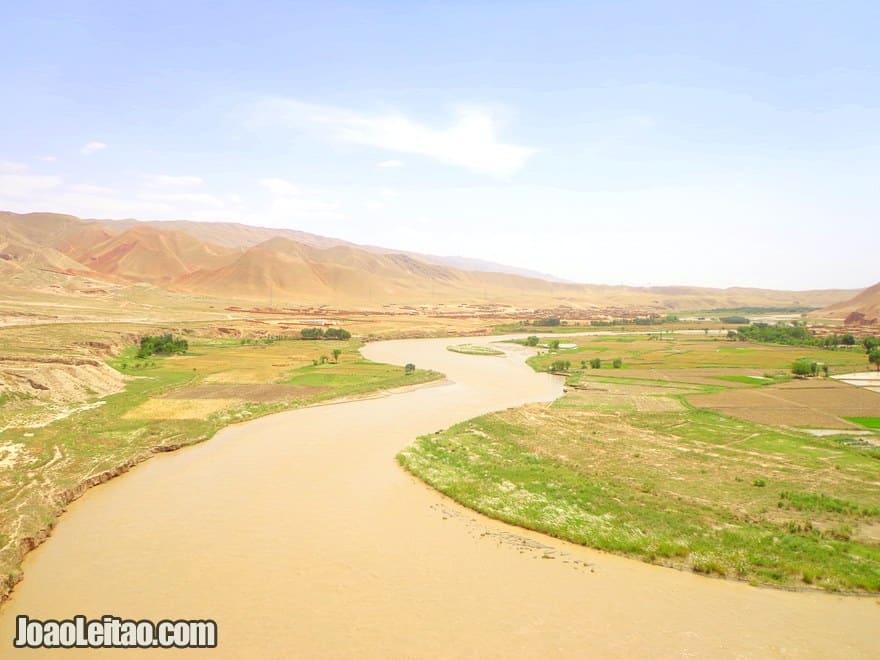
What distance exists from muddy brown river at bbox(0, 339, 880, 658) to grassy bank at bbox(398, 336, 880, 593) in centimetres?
85

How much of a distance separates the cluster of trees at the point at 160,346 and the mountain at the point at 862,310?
119 meters

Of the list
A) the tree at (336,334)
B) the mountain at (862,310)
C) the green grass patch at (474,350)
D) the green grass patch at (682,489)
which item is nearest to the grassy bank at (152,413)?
the green grass patch at (682,489)

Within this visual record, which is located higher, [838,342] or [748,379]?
[838,342]

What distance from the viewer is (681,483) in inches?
788

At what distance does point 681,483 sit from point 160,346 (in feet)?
161

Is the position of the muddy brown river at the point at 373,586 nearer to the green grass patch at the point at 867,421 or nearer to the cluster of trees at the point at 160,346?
the green grass patch at the point at 867,421

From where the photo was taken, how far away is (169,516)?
56.7 feet

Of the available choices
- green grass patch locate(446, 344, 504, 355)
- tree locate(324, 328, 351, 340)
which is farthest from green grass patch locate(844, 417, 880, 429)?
tree locate(324, 328, 351, 340)

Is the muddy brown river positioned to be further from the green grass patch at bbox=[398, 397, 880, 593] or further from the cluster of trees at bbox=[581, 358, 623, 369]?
the cluster of trees at bbox=[581, 358, 623, 369]

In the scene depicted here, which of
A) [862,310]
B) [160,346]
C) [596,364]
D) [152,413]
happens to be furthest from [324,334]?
[862,310]

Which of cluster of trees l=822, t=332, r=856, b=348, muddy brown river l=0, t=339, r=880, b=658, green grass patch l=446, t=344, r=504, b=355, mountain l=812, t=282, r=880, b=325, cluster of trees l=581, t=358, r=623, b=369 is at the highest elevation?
mountain l=812, t=282, r=880, b=325

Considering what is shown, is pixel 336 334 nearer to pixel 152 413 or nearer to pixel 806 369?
pixel 152 413

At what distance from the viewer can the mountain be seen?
10981 centimetres

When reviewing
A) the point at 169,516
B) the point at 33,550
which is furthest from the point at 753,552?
the point at 33,550
